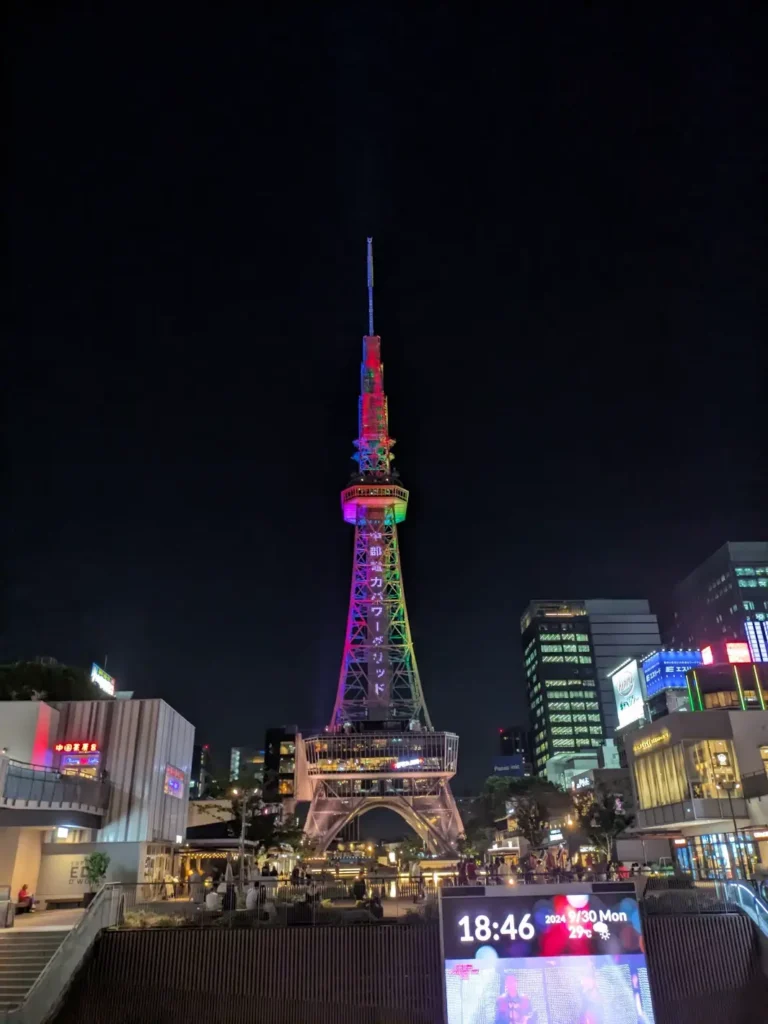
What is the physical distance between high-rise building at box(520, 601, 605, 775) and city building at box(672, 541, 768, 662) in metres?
30.4

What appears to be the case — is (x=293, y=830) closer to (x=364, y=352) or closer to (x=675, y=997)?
(x=675, y=997)

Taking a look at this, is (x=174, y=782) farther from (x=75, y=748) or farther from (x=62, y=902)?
(x=62, y=902)

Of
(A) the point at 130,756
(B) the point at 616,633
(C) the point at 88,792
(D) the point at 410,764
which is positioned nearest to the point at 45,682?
(A) the point at 130,756

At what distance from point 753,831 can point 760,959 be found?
70.0ft

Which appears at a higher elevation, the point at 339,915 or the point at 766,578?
the point at 766,578

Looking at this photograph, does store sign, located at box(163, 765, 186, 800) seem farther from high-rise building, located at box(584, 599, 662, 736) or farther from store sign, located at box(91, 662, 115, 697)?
high-rise building, located at box(584, 599, 662, 736)

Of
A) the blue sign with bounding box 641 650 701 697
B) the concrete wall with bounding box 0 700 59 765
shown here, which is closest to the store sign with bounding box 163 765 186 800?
the concrete wall with bounding box 0 700 59 765

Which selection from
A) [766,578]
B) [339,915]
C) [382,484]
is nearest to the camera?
[339,915]

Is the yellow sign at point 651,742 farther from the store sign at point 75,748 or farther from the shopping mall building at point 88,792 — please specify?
the store sign at point 75,748

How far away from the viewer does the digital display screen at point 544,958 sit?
1625 cm

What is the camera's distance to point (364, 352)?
366ft

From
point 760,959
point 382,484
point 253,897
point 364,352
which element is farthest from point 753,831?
point 364,352

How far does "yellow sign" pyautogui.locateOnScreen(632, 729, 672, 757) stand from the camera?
48094mm

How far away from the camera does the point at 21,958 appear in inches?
764
